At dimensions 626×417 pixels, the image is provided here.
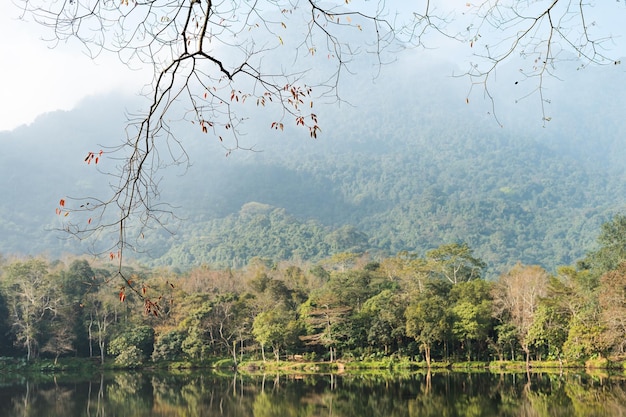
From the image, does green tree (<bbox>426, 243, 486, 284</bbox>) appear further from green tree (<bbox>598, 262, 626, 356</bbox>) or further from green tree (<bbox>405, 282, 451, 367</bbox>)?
green tree (<bbox>598, 262, 626, 356</bbox>)

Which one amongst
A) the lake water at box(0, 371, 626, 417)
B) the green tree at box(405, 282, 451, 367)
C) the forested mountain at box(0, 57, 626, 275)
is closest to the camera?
the lake water at box(0, 371, 626, 417)

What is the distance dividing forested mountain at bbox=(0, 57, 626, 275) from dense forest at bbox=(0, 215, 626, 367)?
4387cm

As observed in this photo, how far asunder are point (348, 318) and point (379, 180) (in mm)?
105445

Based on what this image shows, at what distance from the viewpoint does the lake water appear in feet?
53.2

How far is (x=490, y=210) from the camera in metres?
109

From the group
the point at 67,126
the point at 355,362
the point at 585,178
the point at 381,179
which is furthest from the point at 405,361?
the point at 67,126

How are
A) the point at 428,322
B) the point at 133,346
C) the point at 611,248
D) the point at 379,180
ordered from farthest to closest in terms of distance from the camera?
1. the point at 379,180
2. the point at 133,346
3. the point at 428,322
4. the point at 611,248

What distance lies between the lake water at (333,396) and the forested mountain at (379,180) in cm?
5502

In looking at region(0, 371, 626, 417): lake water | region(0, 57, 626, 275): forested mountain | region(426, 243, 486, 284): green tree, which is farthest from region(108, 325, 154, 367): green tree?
region(0, 57, 626, 275): forested mountain

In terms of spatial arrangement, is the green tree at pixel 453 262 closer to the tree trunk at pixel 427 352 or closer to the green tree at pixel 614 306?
the tree trunk at pixel 427 352

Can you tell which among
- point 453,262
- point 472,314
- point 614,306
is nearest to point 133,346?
point 472,314

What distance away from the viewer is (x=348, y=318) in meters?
31.7

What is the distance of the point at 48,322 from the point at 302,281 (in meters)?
19.2

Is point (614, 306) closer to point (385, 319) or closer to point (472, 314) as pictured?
point (472, 314)
